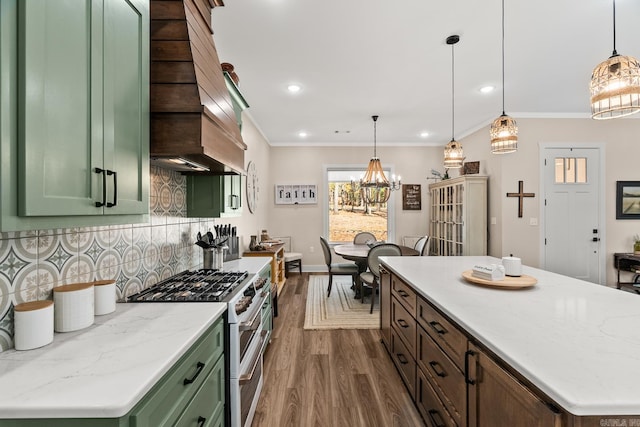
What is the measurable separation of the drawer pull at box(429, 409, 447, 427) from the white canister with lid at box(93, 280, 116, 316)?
1709mm

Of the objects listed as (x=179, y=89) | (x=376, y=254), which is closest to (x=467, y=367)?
(x=179, y=89)

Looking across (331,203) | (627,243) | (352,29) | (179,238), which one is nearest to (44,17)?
(179,238)

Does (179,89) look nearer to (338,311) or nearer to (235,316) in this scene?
(235,316)

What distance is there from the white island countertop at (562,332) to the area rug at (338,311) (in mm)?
1742

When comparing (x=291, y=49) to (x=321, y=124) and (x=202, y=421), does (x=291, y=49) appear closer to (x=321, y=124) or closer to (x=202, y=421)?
(x=321, y=124)

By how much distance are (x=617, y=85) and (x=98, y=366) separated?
8.37 ft

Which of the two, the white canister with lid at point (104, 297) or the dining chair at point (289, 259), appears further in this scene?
the dining chair at point (289, 259)

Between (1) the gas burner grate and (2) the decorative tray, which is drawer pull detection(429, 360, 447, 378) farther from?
(1) the gas burner grate

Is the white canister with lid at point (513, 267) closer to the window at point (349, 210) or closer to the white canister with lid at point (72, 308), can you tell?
the white canister with lid at point (72, 308)

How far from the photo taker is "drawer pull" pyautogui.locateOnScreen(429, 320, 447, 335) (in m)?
1.50

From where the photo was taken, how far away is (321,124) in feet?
16.9

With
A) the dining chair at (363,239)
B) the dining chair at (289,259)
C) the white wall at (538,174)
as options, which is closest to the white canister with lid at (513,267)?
the white wall at (538,174)

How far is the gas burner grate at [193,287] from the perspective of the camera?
158 cm

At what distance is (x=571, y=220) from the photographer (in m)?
4.68
